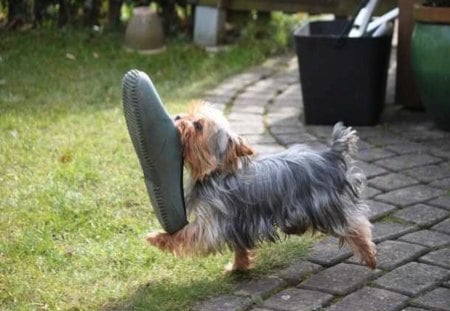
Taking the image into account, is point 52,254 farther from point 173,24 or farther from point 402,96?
point 173,24

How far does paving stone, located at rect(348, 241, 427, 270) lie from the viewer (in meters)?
3.96

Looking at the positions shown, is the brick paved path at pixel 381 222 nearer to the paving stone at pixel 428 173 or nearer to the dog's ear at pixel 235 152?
the paving stone at pixel 428 173

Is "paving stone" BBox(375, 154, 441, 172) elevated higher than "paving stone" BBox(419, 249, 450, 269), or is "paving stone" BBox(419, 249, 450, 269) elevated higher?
"paving stone" BBox(375, 154, 441, 172)

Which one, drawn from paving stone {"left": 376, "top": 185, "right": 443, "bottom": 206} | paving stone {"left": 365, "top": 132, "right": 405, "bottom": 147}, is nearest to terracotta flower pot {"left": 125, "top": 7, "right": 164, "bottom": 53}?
paving stone {"left": 365, "top": 132, "right": 405, "bottom": 147}

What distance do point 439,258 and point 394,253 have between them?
0.22 meters

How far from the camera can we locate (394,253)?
4.08m

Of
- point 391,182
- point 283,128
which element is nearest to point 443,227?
point 391,182

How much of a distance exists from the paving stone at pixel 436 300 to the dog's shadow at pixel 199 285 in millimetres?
681

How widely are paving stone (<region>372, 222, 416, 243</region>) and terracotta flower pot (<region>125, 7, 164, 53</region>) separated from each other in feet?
16.5

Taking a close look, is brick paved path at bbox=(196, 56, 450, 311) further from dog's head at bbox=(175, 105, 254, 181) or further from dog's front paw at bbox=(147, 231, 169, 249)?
dog's head at bbox=(175, 105, 254, 181)

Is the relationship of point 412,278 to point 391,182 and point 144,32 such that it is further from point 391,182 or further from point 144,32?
point 144,32

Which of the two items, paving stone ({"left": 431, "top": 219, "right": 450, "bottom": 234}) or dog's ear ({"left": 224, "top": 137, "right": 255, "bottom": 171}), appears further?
paving stone ({"left": 431, "top": 219, "right": 450, "bottom": 234})

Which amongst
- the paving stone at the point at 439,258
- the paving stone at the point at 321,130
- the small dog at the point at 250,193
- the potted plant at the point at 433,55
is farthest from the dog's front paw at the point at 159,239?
the potted plant at the point at 433,55

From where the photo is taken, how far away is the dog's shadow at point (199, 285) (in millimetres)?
3578
